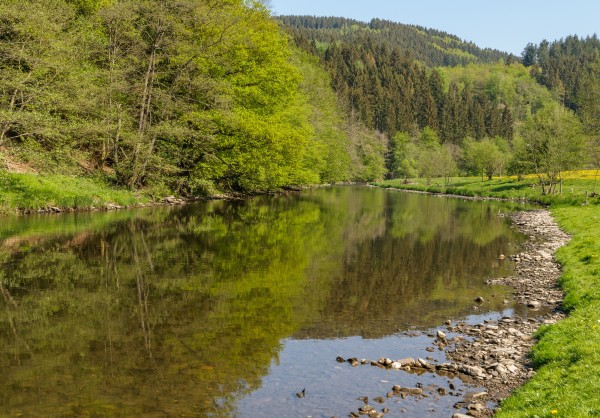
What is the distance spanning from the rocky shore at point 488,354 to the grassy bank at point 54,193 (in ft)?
101

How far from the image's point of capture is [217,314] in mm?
14406

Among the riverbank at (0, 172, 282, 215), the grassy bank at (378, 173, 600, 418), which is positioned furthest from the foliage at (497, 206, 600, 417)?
the riverbank at (0, 172, 282, 215)

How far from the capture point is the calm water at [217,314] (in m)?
9.44

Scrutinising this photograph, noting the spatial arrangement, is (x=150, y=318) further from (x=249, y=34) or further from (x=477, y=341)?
(x=249, y=34)

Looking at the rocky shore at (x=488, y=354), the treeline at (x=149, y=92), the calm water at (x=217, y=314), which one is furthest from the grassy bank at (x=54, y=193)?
the rocky shore at (x=488, y=354)

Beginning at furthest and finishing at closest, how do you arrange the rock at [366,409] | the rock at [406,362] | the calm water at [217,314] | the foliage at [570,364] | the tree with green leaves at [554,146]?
1. the tree with green leaves at [554,146]
2. the rock at [406,362]
3. the calm water at [217,314]
4. the rock at [366,409]
5. the foliage at [570,364]

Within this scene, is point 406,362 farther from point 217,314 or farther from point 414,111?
point 414,111

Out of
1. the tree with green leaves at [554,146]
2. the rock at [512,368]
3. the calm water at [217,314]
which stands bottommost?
the calm water at [217,314]

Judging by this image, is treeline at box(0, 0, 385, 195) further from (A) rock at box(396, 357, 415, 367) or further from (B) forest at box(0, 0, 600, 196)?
(A) rock at box(396, 357, 415, 367)

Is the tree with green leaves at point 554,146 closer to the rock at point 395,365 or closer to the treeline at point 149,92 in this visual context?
the treeline at point 149,92

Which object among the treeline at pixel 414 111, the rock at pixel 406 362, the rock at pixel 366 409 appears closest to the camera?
the rock at pixel 366 409

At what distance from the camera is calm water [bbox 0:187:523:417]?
31.0 feet

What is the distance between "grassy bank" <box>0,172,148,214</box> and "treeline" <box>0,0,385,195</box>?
4.65ft

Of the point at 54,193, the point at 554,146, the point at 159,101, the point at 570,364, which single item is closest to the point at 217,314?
the point at 570,364
